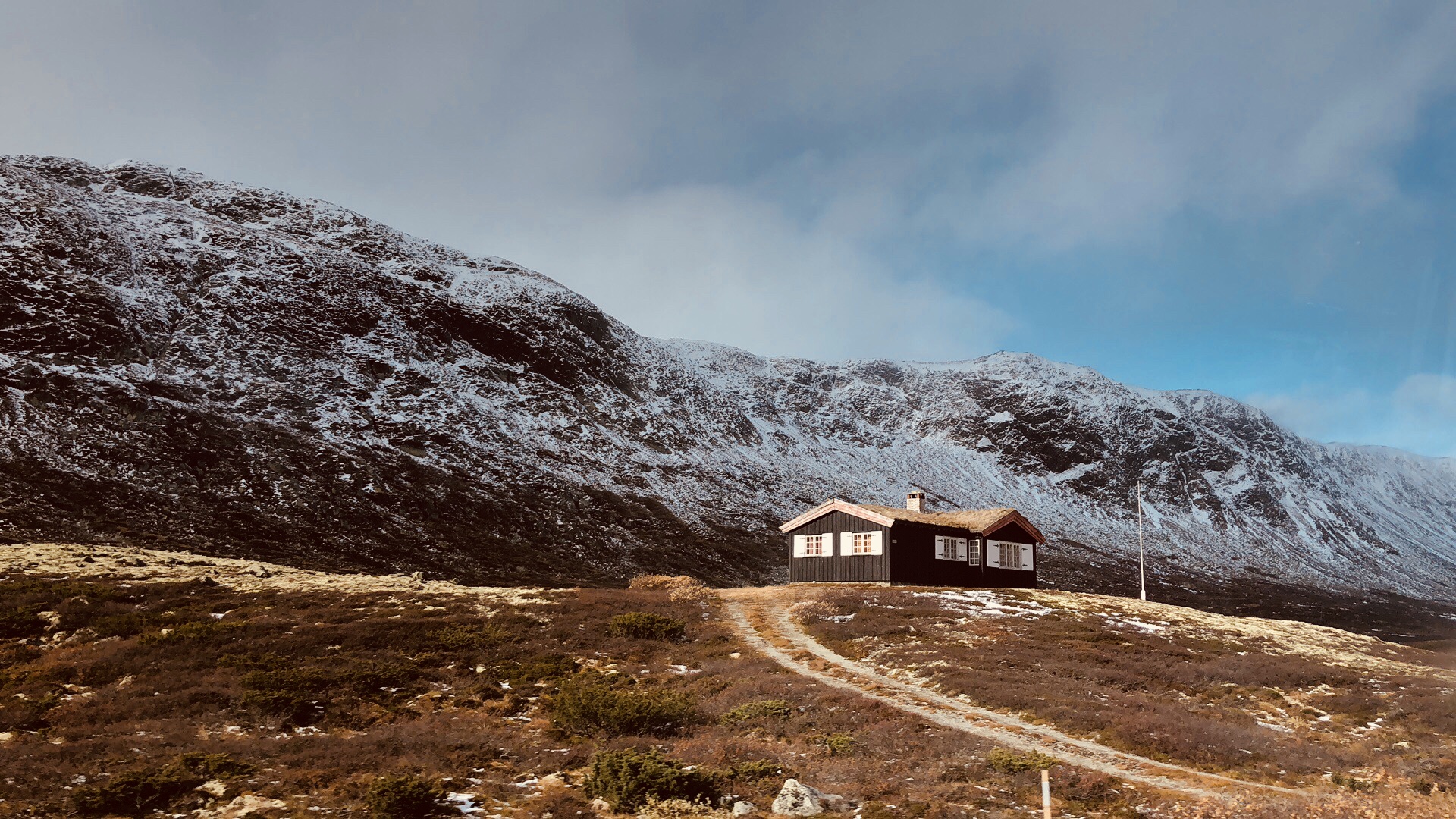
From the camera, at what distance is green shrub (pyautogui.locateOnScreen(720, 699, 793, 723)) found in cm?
1972

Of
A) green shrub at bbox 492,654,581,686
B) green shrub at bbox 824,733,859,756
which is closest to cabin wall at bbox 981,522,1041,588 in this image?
green shrub at bbox 492,654,581,686

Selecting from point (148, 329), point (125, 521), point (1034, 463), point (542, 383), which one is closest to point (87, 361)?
point (148, 329)

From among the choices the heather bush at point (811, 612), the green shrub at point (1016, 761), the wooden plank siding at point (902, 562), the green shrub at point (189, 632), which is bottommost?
the green shrub at point (1016, 761)

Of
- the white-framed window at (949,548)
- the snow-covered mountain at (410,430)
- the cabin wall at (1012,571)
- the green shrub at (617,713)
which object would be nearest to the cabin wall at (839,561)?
the white-framed window at (949,548)

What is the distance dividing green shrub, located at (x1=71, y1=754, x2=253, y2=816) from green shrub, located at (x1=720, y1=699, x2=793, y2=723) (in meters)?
10.4

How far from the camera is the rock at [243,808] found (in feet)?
41.5

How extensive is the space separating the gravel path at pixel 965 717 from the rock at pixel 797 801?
6.03 meters

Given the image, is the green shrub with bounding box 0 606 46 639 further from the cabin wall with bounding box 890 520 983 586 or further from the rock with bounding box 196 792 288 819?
the cabin wall with bounding box 890 520 983 586

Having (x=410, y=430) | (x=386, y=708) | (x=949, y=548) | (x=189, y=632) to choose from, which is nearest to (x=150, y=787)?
(x=386, y=708)

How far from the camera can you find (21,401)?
77.1m

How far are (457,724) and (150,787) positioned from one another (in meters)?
6.83

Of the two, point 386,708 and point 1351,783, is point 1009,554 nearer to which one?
point 1351,783

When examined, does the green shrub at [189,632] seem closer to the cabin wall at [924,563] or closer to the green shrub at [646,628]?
the green shrub at [646,628]

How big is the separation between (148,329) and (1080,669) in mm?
117059
